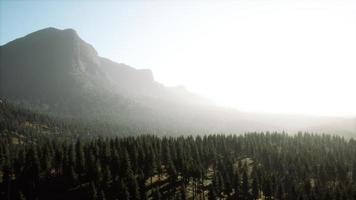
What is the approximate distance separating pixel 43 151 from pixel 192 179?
75.3 m

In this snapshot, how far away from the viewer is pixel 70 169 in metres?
133

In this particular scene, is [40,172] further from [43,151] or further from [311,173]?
[311,173]

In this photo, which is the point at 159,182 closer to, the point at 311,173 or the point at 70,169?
the point at 70,169

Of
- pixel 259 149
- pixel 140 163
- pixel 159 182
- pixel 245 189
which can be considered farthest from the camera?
pixel 259 149

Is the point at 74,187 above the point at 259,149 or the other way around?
the other way around

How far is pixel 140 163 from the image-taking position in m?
141

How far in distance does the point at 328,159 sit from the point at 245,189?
63522mm

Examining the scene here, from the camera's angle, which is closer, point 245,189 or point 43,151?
point 245,189

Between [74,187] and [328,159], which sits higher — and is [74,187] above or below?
below

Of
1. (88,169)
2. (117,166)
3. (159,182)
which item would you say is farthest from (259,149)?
(88,169)

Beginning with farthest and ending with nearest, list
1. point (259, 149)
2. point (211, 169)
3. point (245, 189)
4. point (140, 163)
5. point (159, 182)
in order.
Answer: point (259, 149) < point (211, 169) < point (140, 163) < point (159, 182) < point (245, 189)

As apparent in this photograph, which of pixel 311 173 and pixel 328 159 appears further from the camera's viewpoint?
pixel 328 159

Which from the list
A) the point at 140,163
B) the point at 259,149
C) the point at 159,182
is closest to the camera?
the point at 159,182

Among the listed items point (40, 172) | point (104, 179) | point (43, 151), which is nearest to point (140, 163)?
point (104, 179)
